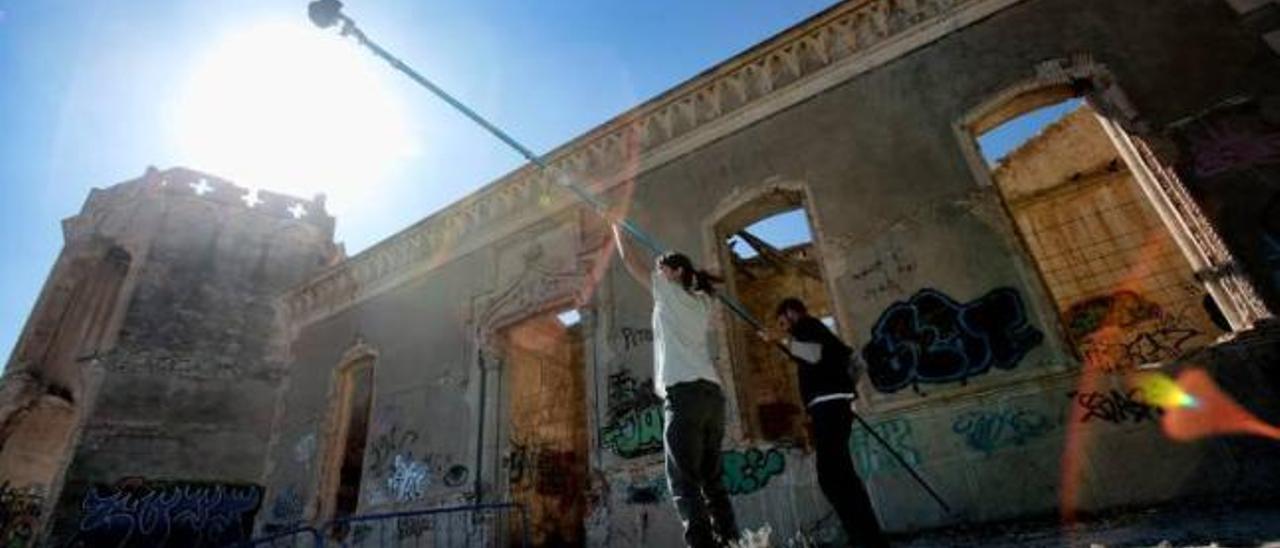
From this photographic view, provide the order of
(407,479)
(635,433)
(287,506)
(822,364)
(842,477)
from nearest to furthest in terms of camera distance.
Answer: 1. (842,477)
2. (822,364)
3. (635,433)
4. (407,479)
5. (287,506)

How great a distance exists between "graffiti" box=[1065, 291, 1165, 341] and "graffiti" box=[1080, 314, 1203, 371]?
0.44ft

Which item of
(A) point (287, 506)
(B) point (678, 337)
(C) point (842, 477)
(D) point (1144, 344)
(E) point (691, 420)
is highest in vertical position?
(D) point (1144, 344)

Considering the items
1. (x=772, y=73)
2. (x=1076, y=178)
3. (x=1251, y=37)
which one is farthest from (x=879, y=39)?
(x=1076, y=178)

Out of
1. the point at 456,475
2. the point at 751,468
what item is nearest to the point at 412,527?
the point at 456,475

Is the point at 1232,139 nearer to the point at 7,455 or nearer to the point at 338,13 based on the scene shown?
the point at 338,13

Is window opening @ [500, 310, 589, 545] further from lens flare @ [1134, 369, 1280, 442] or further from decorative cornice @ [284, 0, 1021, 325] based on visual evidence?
lens flare @ [1134, 369, 1280, 442]

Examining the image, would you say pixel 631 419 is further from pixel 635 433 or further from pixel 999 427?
pixel 999 427

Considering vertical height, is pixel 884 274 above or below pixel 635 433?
above

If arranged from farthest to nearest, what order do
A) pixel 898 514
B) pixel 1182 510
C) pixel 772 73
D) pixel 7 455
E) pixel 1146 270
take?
pixel 7 455
pixel 1146 270
pixel 772 73
pixel 898 514
pixel 1182 510

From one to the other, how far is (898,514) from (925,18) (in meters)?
5.38

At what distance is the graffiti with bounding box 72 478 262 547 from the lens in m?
13.1

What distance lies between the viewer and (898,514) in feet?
17.7

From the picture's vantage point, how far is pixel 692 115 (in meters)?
8.59

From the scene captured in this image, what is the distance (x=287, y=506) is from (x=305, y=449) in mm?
938
